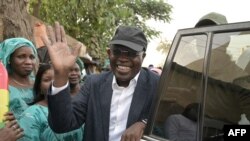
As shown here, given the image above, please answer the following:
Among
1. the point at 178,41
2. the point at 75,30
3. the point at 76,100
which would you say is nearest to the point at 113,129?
the point at 76,100

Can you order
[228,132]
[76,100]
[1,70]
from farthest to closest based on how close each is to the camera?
1. [1,70]
2. [76,100]
3. [228,132]

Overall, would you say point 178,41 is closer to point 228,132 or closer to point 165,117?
point 165,117

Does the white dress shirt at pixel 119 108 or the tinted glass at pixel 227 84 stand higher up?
the tinted glass at pixel 227 84

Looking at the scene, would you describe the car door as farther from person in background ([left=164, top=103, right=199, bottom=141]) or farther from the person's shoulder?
the person's shoulder

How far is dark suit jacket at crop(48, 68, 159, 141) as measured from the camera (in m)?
2.43

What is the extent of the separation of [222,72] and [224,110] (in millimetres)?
173

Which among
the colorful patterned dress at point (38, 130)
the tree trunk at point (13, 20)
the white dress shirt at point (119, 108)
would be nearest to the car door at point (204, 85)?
the white dress shirt at point (119, 108)

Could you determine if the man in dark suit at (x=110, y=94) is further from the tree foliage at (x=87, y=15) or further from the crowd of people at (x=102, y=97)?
the tree foliage at (x=87, y=15)

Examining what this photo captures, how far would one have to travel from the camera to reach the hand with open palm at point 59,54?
2309 millimetres

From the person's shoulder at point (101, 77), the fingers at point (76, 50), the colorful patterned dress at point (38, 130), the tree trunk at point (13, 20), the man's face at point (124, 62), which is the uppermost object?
→ the tree trunk at point (13, 20)

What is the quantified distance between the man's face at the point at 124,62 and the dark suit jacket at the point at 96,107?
11 centimetres

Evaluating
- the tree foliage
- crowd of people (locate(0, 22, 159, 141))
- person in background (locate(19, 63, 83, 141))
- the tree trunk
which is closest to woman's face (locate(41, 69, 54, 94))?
person in background (locate(19, 63, 83, 141))

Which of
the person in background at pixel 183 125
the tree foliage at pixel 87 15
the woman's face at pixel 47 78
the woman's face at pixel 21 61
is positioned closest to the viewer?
the person in background at pixel 183 125

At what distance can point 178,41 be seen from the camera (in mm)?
2166
